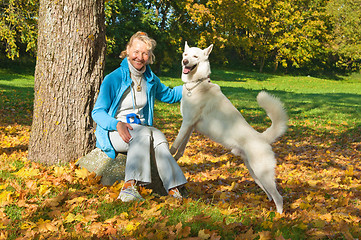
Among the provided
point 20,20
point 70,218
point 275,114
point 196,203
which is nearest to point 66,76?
point 70,218

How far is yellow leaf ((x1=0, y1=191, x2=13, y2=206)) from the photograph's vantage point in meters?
2.71

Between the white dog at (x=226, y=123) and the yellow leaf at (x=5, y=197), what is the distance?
5.42 feet

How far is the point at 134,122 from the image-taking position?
3.47 meters

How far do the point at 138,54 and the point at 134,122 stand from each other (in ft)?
2.49

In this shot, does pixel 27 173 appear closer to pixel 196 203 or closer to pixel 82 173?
pixel 82 173

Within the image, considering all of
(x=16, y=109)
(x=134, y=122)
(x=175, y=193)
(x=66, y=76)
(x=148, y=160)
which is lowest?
(x=16, y=109)

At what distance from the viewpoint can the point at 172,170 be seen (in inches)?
121

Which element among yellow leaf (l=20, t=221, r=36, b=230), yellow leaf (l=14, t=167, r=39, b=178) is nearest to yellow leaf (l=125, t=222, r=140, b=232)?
yellow leaf (l=20, t=221, r=36, b=230)

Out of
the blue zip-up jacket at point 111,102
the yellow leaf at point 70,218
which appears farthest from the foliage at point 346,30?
the yellow leaf at point 70,218

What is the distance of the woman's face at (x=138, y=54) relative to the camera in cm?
343

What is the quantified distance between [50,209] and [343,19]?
4327 centimetres

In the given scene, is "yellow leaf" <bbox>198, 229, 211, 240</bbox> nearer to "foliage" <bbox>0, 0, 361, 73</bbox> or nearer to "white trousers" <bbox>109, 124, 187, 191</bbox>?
"white trousers" <bbox>109, 124, 187, 191</bbox>

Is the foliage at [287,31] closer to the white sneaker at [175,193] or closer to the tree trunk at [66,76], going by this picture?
the tree trunk at [66,76]

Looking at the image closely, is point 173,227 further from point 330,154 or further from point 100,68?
point 330,154
